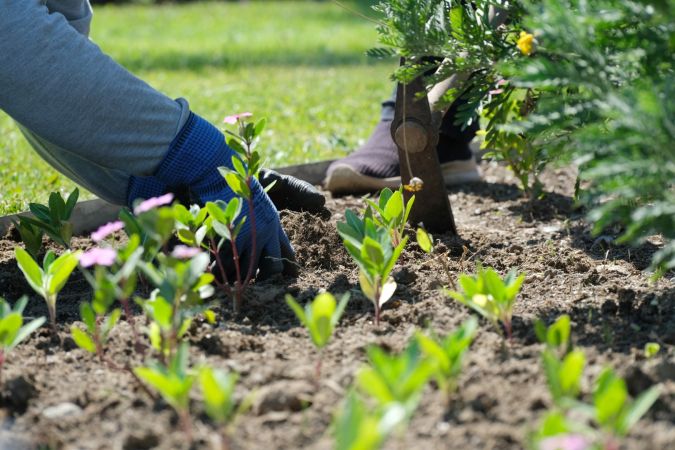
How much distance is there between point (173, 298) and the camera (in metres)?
1.85

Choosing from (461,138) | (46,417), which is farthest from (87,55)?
(461,138)

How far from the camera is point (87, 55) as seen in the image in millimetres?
2484

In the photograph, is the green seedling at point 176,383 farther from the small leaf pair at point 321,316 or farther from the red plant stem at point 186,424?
the small leaf pair at point 321,316

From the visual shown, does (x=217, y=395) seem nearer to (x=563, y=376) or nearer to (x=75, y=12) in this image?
(x=563, y=376)

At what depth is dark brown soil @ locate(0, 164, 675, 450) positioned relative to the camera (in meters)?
1.69

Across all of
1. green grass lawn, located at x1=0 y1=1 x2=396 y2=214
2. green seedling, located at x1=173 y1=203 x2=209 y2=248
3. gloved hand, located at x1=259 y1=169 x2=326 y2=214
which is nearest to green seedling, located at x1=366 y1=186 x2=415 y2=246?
green seedling, located at x1=173 y1=203 x2=209 y2=248

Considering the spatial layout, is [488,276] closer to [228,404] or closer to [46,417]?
[228,404]

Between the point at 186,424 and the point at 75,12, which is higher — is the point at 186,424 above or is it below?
below

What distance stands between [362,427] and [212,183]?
1.40m

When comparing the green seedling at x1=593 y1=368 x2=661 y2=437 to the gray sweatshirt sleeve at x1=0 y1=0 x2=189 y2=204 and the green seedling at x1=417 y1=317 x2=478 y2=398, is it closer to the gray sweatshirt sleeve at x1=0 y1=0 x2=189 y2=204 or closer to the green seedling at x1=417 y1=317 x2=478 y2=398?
the green seedling at x1=417 y1=317 x2=478 y2=398

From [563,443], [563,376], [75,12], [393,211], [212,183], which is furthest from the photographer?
[75,12]

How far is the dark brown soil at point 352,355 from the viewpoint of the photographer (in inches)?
66.7

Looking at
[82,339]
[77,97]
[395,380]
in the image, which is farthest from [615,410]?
[77,97]

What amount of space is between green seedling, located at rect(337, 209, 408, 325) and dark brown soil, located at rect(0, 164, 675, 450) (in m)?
0.07
